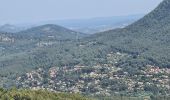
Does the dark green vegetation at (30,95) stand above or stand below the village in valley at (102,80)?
above

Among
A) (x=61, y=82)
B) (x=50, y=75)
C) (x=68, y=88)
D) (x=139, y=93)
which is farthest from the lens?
(x=50, y=75)

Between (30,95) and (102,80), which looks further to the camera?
(102,80)

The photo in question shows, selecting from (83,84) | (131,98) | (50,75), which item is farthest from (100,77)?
(131,98)

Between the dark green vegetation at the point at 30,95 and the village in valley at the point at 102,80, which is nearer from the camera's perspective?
the dark green vegetation at the point at 30,95

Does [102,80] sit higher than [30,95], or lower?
lower

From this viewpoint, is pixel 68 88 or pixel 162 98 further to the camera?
pixel 68 88

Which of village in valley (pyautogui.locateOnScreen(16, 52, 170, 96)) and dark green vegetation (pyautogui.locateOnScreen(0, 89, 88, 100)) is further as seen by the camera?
village in valley (pyautogui.locateOnScreen(16, 52, 170, 96))

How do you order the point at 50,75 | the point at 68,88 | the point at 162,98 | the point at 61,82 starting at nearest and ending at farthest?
the point at 162,98
the point at 68,88
the point at 61,82
the point at 50,75

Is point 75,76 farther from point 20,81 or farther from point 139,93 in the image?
point 139,93

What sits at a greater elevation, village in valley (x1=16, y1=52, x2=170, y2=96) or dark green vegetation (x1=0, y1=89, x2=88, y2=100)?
dark green vegetation (x1=0, y1=89, x2=88, y2=100)

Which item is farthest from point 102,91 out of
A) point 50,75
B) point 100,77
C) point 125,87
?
point 50,75
